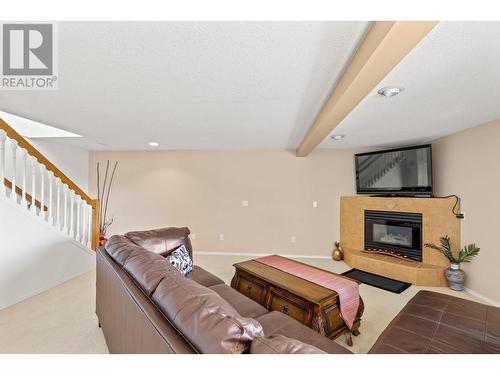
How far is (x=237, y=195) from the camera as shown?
14.5 feet

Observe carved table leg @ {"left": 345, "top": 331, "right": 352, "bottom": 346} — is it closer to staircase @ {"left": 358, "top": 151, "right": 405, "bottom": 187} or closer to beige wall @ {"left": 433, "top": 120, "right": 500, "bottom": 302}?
beige wall @ {"left": 433, "top": 120, "right": 500, "bottom": 302}

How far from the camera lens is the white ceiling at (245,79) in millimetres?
1089

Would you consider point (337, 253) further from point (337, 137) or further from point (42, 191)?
point (42, 191)

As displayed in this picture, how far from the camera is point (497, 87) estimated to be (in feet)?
5.40

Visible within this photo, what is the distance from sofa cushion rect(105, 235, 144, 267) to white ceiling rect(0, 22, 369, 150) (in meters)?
1.28

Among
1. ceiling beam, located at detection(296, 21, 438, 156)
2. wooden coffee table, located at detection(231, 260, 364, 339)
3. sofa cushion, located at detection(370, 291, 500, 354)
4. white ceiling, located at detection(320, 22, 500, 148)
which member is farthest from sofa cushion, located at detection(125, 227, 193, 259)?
white ceiling, located at detection(320, 22, 500, 148)

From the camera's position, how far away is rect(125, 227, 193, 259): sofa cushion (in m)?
2.13

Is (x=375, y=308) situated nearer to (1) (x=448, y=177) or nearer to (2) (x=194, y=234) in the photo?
(1) (x=448, y=177)

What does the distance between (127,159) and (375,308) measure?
5.03m

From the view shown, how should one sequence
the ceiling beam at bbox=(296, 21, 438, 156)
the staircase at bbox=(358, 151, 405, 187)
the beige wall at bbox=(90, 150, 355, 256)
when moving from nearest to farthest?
the ceiling beam at bbox=(296, 21, 438, 156)
the staircase at bbox=(358, 151, 405, 187)
the beige wall at bbox=(90, 150, 355, 256)

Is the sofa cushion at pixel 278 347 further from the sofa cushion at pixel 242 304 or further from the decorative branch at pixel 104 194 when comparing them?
the decorative branch at pixel 104 194
